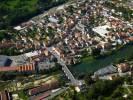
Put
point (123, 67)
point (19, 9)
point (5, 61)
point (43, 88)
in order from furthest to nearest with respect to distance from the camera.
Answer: point (19, 9) → point (5, 61) → point (123, 67) → point (43, 88)

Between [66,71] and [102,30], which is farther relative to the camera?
[102,30]

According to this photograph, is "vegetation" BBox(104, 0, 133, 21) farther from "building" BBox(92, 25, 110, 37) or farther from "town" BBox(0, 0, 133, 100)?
"building" BBox(92, 25, 110, 37)

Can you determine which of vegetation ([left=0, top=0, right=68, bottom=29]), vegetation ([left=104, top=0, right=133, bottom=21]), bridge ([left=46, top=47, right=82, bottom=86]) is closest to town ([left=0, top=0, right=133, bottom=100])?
bridge ([left=46, top=47, right=82, bottom=86])

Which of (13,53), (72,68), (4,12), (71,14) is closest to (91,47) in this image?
(72,68)

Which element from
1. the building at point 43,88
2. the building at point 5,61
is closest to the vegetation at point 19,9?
the building at point 5,61

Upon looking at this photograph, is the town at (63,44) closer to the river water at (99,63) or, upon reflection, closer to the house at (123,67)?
the house at (123,67)

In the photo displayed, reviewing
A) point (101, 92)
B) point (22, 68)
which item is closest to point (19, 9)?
point (22, 68)

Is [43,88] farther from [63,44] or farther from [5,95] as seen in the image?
[63,44]
